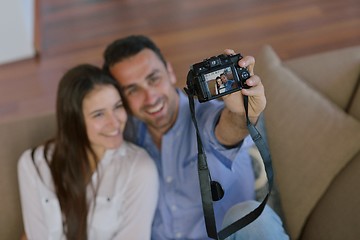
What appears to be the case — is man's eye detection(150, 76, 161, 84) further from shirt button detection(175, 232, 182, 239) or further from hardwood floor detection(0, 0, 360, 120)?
hardwood floor detection(0, 0, 360, 120)

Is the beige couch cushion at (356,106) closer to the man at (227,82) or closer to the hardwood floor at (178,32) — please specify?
the man at (227,82)

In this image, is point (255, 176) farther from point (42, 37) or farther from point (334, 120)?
point (42, 37)

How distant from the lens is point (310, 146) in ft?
4.71

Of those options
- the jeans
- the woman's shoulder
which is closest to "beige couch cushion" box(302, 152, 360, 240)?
the jeans

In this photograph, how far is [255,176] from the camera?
148 cm

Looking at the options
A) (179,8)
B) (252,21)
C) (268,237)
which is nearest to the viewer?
(268,237)

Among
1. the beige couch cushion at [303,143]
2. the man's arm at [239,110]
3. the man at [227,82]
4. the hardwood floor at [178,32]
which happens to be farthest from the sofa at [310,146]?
the hardwood floor at [178,32]

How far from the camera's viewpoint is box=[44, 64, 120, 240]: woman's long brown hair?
1.44 meters

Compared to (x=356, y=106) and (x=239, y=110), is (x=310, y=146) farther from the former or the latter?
(x=239, y=110)

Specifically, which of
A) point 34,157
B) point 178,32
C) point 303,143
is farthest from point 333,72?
point 178,32

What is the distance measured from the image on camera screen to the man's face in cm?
42

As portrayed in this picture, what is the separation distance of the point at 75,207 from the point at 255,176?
53 cm

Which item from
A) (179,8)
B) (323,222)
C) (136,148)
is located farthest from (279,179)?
(179,8)

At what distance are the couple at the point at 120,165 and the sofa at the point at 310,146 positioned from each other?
110 mm
